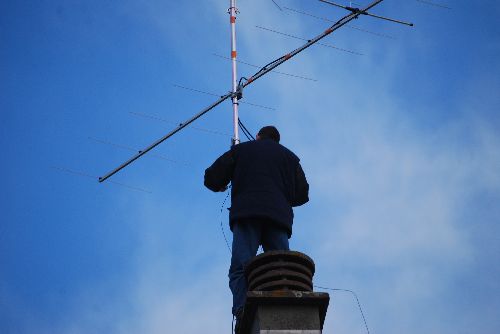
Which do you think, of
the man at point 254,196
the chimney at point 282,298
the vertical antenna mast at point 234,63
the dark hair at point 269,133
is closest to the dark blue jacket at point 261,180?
the man at point 254,196

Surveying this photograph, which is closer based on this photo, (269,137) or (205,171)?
(205,171)

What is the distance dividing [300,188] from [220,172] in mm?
774

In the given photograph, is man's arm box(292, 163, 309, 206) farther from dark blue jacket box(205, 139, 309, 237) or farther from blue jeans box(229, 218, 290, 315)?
blue jeans box(229, 218, 290, 315)

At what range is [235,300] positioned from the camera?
4645mm

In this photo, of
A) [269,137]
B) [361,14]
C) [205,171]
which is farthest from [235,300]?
[361,14]

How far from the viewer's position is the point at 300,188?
5.41 metres

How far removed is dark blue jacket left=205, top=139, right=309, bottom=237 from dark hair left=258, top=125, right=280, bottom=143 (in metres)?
0.17

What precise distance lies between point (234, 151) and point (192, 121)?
2.56m

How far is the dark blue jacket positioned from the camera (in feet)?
15.8

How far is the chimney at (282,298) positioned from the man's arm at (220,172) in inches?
35.1

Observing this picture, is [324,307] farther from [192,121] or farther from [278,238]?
[192,121]

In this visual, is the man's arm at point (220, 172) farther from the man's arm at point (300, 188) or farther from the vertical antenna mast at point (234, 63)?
the vertical antenna mast at point (234, 63)

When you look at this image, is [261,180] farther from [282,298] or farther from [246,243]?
[282,298]

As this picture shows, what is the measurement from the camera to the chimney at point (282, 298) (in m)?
4.07
